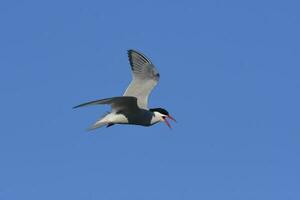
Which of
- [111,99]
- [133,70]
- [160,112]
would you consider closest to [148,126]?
[160,112]

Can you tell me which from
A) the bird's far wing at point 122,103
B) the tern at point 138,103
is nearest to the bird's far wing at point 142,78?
the tern at point 138,103

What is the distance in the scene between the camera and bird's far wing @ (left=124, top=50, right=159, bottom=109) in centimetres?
2061

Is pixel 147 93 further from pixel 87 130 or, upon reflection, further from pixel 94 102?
pixel 94 102

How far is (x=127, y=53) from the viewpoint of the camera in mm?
20359

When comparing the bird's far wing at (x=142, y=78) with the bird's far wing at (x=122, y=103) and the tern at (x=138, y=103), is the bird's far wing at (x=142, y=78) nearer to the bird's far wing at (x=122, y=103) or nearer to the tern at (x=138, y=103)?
the tern at (x=138, y=103)

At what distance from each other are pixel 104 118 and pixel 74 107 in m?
4.82

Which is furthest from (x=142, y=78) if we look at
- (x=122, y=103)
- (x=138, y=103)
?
(x=122, y=103)

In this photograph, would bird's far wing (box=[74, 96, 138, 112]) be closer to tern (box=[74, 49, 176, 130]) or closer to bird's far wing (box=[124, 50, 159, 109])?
tern (box=[74, 49, 176, 130])

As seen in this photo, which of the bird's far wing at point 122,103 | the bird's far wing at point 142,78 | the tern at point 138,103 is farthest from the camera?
the bird's far wing at point 142,78

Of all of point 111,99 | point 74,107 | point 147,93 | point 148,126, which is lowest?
point 74,107

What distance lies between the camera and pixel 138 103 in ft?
67.2

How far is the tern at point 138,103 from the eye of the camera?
18.7 meters

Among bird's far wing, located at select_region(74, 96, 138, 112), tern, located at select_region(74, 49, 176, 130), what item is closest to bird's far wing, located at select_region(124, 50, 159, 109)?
tern, located at select_region(74, 49, 176, 130)

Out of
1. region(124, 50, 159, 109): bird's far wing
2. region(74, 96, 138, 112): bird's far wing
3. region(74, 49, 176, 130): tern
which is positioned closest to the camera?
region(74, 96, 138, 112): bird's far wing
